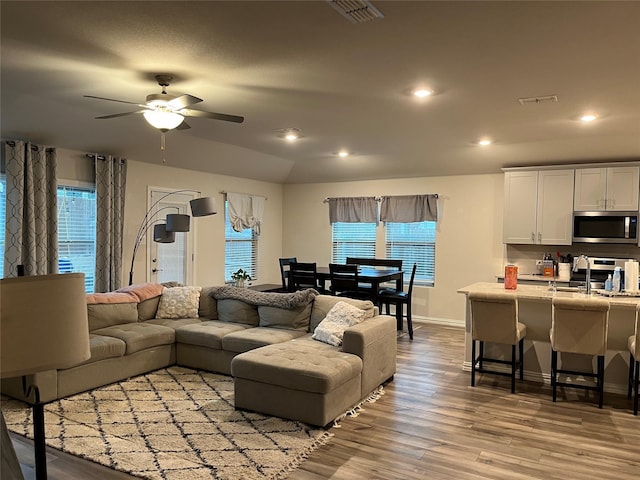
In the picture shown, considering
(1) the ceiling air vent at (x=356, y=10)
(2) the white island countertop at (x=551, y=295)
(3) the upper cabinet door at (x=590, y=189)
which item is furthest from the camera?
(3) the upper cabinet door at (x=590, y=189)

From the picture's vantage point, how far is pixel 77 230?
18.1 feet

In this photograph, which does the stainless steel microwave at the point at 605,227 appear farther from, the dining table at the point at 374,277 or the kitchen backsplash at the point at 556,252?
the dining table at the point at 374,277

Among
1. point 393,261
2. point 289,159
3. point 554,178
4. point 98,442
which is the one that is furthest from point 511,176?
point 98,442

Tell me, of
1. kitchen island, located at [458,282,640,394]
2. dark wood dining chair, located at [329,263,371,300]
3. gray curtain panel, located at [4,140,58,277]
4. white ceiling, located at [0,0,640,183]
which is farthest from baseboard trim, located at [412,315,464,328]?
gray curtain panel, located at [4,140,58,277]

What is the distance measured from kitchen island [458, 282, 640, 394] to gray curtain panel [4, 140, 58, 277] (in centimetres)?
453

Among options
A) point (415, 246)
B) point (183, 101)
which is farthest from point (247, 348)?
point (415, 246)

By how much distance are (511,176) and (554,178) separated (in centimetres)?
56

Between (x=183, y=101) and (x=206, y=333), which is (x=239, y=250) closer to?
(x=206, y=333)

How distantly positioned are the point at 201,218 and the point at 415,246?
3.56 metres

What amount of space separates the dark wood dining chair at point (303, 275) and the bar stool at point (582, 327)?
327cm

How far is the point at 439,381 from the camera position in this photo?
4578 mm

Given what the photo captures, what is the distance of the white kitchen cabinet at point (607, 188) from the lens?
5.91m

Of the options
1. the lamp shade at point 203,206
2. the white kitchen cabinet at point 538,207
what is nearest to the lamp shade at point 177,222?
the lamp shade at point 203,206

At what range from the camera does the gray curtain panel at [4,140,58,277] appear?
15.6ft
